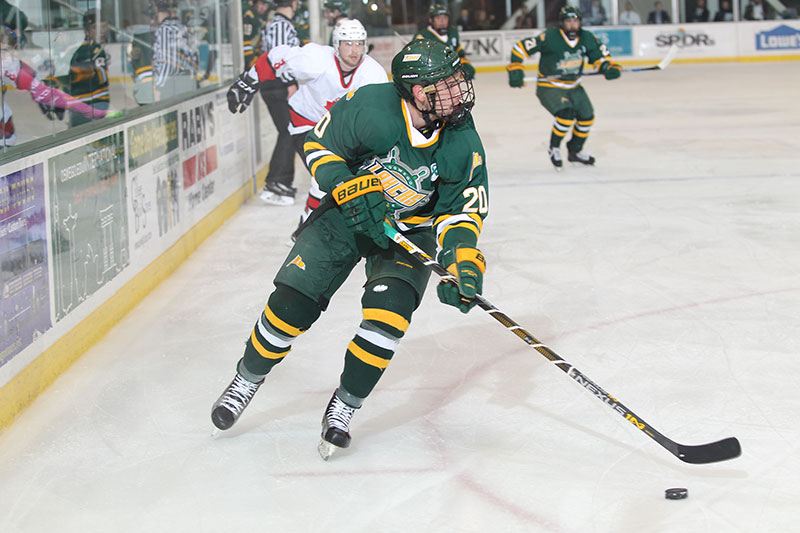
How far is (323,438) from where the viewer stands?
7.62ft

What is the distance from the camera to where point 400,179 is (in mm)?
2344

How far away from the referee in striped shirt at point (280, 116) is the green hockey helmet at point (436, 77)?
3.40m

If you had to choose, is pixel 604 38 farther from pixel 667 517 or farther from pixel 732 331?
pixel 667 517

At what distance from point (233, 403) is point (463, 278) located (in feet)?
2.32

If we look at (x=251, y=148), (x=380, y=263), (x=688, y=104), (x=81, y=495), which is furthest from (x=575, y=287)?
(x=688, y=104)

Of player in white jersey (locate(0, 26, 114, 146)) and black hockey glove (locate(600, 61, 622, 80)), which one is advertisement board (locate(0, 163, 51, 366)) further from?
black hockey glove (locate(600, 61, 622, 80))

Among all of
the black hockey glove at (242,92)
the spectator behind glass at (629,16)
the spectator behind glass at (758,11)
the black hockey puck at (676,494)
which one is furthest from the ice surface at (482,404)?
the spectator behind glass at (758,11)

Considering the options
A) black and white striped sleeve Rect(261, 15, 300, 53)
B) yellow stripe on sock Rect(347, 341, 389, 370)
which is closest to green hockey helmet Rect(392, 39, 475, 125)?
yellow stripe on sock Rect(347, 341, 389, 370)

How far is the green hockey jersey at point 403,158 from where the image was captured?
230 centimetres

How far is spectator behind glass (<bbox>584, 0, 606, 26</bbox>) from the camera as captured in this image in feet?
47.0

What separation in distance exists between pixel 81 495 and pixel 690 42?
1343cm

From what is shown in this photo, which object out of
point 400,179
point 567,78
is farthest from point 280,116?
point 400,179

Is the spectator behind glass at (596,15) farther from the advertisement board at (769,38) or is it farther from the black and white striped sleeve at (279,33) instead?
the black and white striped sleeve at (279,33)

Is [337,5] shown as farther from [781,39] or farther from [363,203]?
[781,39]
